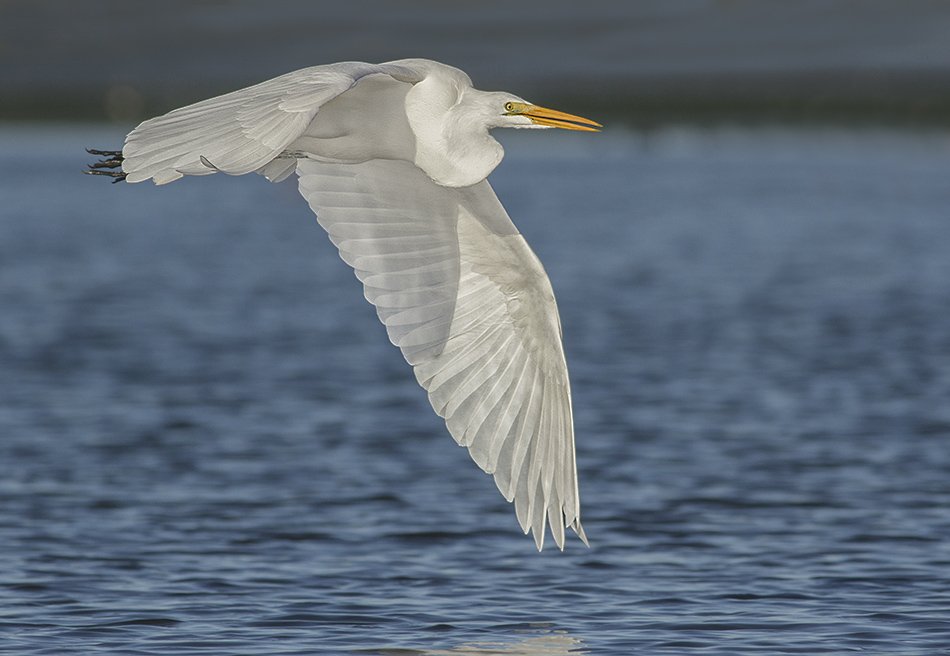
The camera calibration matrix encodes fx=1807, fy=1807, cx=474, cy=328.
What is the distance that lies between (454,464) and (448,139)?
596cm

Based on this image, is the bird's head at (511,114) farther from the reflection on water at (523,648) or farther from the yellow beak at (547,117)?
the reflection on water at (523,648)

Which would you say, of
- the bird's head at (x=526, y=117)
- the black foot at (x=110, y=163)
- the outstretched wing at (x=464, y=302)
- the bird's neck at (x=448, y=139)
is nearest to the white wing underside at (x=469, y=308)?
the outstretched wing at (x=464, y=302)

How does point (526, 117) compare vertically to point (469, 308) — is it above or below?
above

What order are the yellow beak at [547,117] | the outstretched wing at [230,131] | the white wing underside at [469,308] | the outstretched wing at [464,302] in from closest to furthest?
the outstretched wing at [230,131] < the yellow beak at [547,117] < the white wing underside at [469,308] < the outstretched wing at [464,302]

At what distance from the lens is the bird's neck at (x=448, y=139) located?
9078mm

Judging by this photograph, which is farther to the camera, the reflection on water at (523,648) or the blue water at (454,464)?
the blue water at (454,464)

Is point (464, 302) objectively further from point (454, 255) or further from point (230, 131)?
point (230, 131)

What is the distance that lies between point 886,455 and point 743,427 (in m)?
1.66

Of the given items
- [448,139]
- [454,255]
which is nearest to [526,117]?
[448,139]

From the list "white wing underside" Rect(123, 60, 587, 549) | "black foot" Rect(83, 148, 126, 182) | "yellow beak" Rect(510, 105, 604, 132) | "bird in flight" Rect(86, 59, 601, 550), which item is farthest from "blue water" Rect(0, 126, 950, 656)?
"yellow beak" Rect(510, 105, 604, 132)

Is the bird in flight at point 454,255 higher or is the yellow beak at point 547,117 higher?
the yellow beak at point 547,117

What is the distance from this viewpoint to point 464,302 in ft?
32.3

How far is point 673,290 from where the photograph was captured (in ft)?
87.7

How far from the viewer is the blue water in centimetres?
1023
